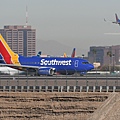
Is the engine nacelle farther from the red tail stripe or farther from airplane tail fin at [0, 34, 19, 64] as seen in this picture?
the red tail stripe

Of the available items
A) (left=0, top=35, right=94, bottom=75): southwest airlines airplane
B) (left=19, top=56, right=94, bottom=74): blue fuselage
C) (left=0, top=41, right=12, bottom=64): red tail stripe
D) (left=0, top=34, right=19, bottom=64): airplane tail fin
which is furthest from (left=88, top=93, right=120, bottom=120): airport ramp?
(left=0, top=41, right=12, bottom=64): red tail stripe

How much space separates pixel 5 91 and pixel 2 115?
4771 mm

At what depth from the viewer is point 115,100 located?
43.3 metres

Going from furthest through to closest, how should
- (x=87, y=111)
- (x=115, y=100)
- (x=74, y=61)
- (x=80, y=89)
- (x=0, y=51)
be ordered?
1. (x=0, y=51)
2. (x=74, y=61)
3. (x=80, y=89)
4. (x=87, y=111)
5. (x=115, y=100)

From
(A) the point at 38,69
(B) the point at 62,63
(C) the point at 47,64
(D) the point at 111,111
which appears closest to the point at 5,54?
(C) the point at 47,64

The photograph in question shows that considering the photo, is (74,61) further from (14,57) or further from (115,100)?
(115,100)

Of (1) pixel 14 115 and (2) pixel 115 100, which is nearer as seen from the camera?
(2) pixel 115 100

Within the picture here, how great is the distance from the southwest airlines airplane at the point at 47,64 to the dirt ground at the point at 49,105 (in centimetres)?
4258

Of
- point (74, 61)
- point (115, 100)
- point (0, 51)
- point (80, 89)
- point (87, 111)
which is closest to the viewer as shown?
point (115, 100)

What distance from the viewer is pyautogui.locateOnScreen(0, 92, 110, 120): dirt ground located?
5050 centimetres

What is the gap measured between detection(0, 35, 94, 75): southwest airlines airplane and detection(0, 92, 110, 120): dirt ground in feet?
140

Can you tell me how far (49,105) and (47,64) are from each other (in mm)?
51084

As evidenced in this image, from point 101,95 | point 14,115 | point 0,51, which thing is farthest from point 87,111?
point 0,51

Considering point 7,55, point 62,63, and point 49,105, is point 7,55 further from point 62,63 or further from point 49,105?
point 49,105
